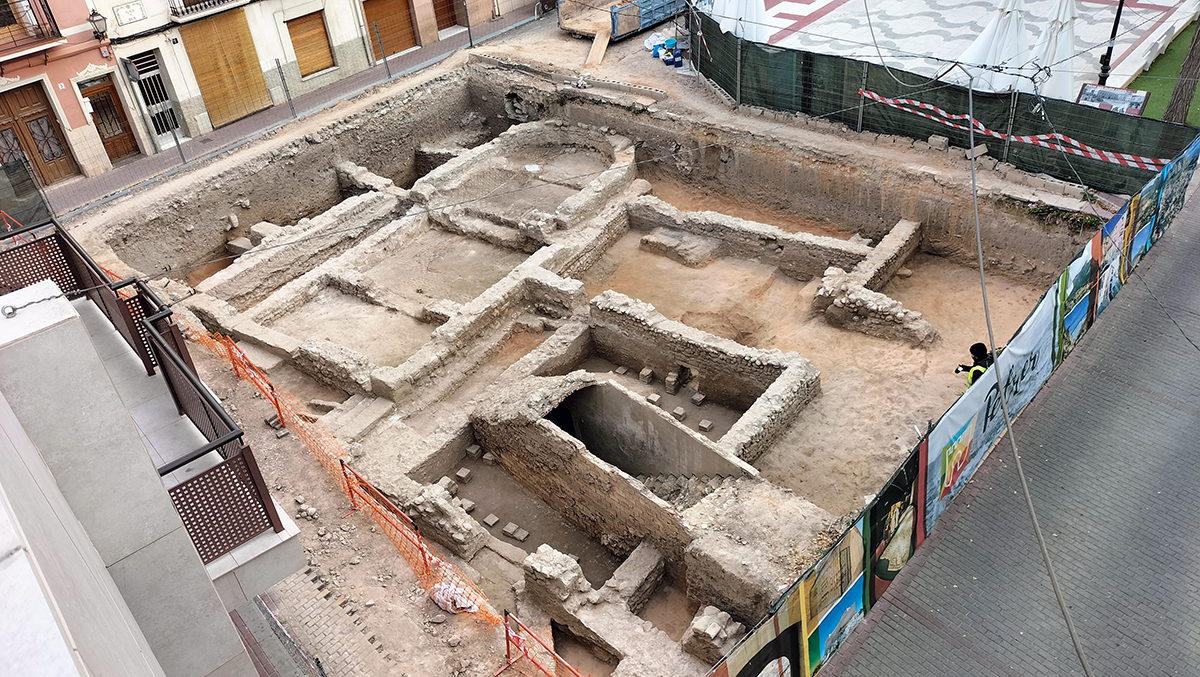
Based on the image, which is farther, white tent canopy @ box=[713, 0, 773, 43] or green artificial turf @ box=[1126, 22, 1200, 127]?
white tent canopy @ box=[713, 0, 773, 43]

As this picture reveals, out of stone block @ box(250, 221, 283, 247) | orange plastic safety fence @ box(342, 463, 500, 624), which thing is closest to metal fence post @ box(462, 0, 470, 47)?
stone block @ box(250, 221, 283, 247)

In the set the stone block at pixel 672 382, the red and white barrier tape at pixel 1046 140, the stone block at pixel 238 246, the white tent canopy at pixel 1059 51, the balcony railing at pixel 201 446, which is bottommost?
the stone block at pixel 672 382

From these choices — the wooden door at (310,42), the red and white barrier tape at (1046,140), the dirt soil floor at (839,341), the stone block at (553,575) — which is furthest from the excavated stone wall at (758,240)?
the wooden door at (310,42)

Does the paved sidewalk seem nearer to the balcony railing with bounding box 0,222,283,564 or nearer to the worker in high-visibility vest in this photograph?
the balcony railing with bounding box 0,222,283,564

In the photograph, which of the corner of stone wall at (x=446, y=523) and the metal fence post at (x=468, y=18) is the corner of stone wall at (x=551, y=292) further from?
the metal fence post at (x=468, y=18)

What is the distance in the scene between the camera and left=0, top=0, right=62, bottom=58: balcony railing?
15.3 meters

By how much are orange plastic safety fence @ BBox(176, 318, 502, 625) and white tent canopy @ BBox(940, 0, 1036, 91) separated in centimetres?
1048

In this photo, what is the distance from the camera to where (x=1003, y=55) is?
1337cm

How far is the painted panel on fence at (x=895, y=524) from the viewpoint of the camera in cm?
667

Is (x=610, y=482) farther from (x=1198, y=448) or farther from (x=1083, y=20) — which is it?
(x=1083, y=20)

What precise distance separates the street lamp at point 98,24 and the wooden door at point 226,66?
1511mm

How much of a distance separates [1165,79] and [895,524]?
1329 centimetres

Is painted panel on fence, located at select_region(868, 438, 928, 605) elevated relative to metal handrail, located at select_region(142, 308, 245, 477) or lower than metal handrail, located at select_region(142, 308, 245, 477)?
lower

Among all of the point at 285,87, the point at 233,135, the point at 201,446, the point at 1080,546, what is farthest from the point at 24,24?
the point at 1080,546
